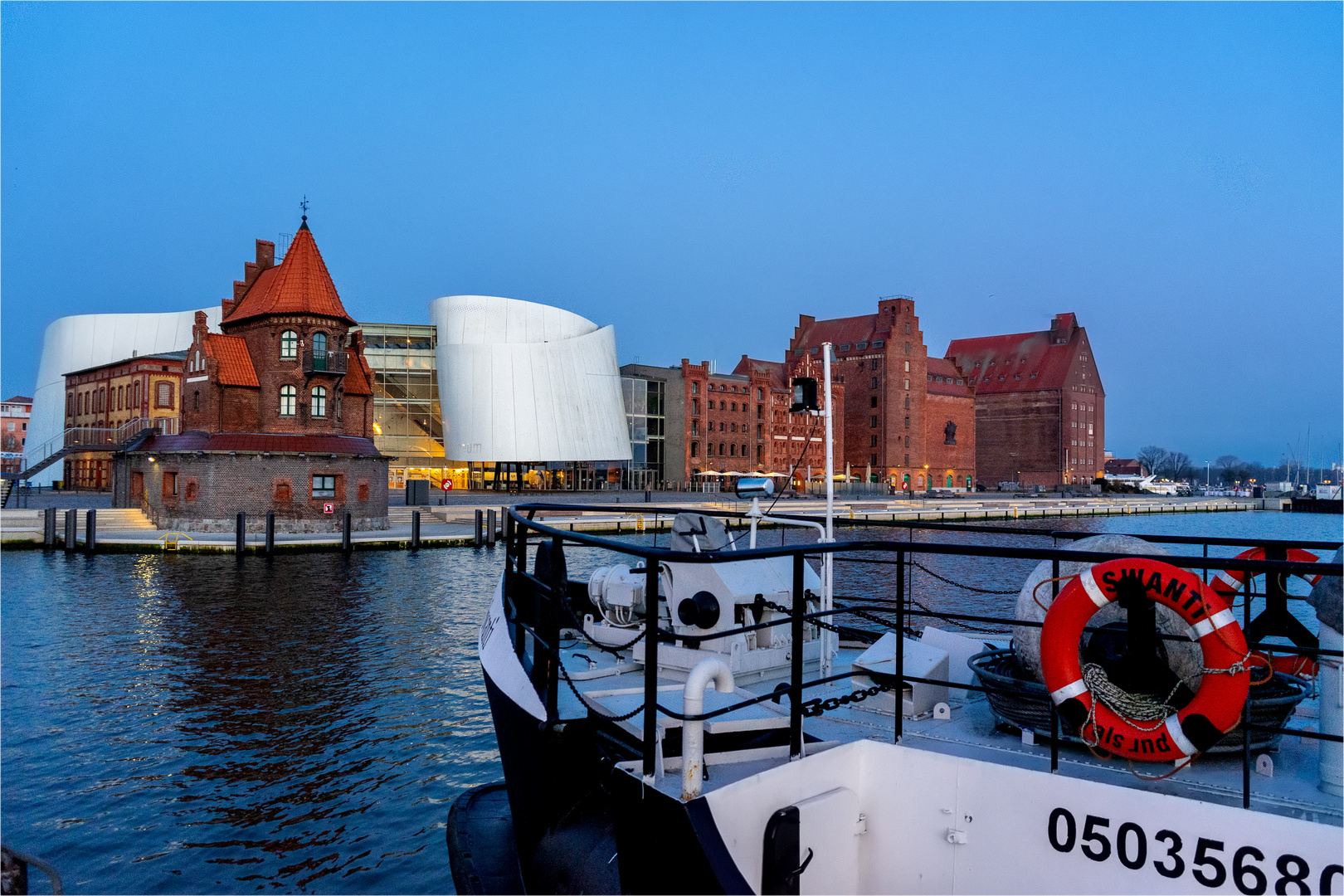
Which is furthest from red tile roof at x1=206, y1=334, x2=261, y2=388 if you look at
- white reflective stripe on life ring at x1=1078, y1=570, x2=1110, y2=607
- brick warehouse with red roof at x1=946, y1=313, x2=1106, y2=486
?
brick warehouse with red roof at x1=946, y1=313, x2=1106, y2=486

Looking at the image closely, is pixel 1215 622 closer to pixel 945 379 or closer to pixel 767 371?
pixel 767 371

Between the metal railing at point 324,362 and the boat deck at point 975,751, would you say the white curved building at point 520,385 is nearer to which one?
the metal railing at point 324,362

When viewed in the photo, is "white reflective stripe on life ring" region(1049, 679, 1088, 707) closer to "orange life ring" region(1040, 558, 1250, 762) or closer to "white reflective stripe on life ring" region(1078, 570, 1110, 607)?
"orange life ring" region(1040, 558, 1250, 762)

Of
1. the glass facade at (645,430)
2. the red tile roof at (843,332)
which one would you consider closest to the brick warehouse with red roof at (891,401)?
the red tile roof at (843,332)

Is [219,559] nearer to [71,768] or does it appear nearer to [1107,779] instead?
[71,768]

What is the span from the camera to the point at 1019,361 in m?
128

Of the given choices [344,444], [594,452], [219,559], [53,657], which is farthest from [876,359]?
[53,657]

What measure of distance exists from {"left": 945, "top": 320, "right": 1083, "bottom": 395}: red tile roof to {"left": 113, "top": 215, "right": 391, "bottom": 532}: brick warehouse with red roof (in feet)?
343

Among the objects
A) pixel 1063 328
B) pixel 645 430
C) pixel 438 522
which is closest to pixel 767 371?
pixel 645 430

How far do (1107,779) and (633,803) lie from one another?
229 centimetres

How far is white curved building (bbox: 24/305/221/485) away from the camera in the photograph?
81.0 m

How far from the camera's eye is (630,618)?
7.53 meters

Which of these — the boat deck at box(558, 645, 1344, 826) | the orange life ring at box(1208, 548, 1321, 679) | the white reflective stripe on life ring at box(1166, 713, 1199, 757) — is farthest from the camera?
the orange life ring at box(1208, 548, 1321, 679)

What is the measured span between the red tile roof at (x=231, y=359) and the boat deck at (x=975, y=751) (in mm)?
40889
